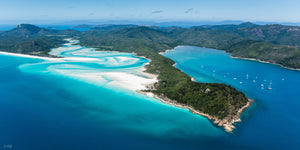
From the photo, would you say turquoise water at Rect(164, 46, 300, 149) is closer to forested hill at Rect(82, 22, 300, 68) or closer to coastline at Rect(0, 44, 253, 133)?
coastline at Rect(0, 44, 253, 133)

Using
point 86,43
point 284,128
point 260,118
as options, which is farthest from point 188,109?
point 86,43

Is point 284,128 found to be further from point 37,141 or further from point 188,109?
point 37,141

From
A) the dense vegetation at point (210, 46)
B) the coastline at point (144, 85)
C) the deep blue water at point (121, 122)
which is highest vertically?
the dense vegetation at point (210, 46)

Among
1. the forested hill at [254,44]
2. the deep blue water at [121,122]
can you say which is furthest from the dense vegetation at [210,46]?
the deep blue water at [121,122]

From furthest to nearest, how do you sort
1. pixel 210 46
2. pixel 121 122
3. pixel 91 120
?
pixel 210 46 < pixel 91 120 < pixel 121 122

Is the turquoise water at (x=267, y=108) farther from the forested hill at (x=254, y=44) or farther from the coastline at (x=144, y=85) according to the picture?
the forested hill at (x=254, y=44)

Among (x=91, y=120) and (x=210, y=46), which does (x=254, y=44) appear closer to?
(x=210, y=46)

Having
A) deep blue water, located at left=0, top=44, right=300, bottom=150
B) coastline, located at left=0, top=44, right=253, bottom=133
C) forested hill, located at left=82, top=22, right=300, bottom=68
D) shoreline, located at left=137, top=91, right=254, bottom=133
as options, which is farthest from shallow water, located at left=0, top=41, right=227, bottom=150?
forested hill, located at left=82, top=22, right=300, bottom=68

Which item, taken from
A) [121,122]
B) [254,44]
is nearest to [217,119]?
[121,122]
